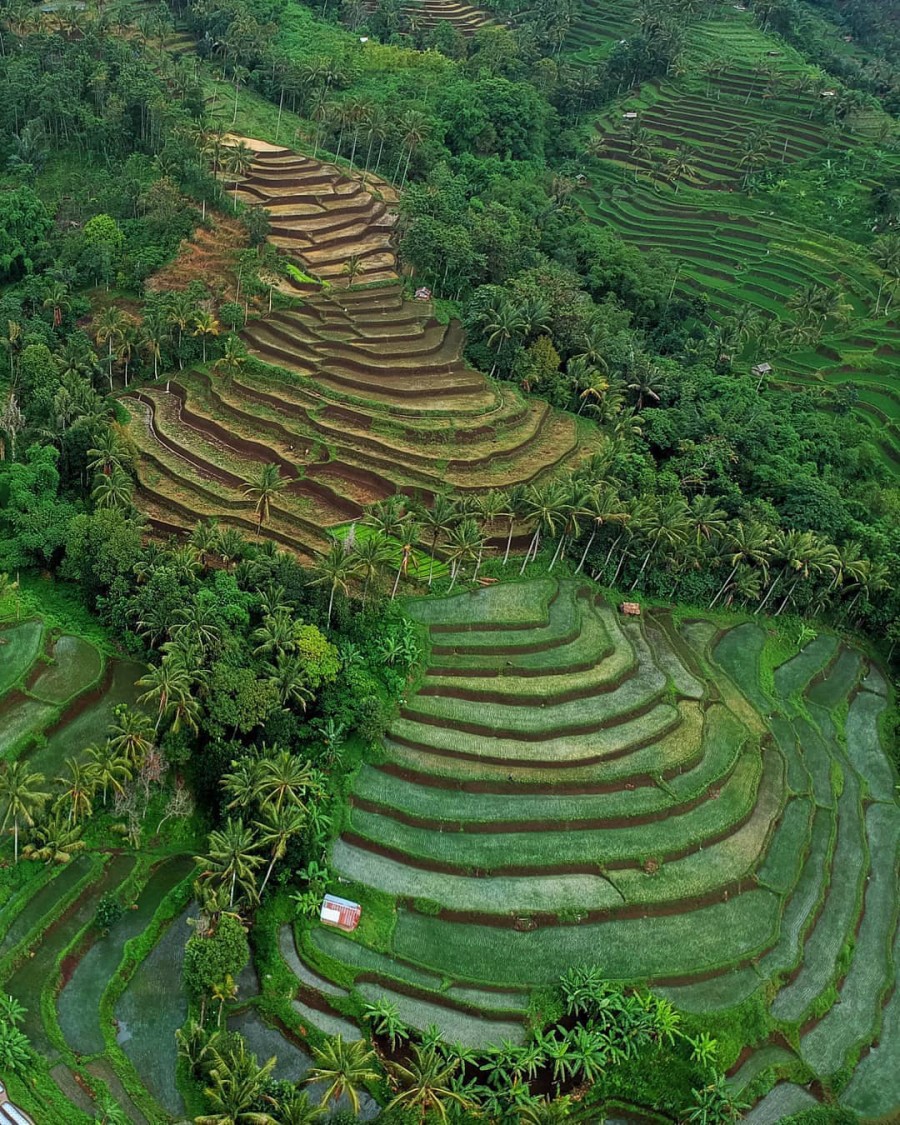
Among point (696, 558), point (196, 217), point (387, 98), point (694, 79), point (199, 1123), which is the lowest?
point (199, 1123)

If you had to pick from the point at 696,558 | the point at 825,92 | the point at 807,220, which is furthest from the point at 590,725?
the point at 825,92

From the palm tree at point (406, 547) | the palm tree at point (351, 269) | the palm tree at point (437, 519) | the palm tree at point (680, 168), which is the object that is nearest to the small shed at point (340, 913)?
the palm tree at point (406, 547)

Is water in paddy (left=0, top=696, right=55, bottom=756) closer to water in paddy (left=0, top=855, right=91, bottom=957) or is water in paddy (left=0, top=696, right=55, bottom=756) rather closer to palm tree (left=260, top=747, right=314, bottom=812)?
water in paddy (left=0, top=855, right=91, bottom=957)

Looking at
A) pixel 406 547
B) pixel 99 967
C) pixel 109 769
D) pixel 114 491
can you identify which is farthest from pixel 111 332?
pixel 99 967

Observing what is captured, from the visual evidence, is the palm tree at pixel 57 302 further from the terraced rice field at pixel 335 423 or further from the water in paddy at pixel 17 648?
the water in paddy at pixel 17 648

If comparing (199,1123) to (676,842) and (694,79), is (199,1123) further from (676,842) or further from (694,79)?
(694,79)

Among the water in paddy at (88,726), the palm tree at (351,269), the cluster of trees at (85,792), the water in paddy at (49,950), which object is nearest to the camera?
the water in paddy at (49,950)
